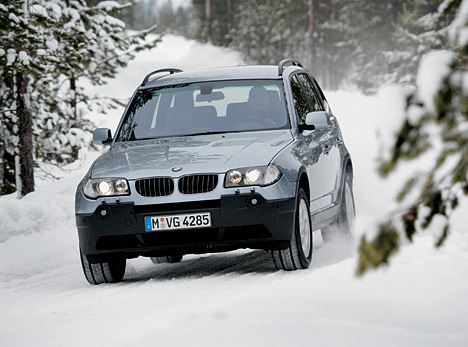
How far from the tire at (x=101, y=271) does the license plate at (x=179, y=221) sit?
790mm

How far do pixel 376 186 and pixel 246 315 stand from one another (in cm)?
960

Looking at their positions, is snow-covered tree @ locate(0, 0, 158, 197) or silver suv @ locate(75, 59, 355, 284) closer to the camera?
silver suv @ locate(75, 59, 355, 284)

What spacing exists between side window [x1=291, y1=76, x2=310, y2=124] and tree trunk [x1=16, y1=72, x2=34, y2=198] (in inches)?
248

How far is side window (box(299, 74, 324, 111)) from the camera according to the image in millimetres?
8789

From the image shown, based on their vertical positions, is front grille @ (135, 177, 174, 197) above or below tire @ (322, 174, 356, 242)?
above

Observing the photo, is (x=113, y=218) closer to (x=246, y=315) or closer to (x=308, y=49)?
(x=246, y=315)

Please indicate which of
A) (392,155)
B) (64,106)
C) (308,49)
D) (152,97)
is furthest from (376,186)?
(308,49)

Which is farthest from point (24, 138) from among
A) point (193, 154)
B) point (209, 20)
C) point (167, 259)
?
point (209, 20)

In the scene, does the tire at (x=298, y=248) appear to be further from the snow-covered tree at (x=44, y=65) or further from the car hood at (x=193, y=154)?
the snow-covered tree at (x=44, y=65)

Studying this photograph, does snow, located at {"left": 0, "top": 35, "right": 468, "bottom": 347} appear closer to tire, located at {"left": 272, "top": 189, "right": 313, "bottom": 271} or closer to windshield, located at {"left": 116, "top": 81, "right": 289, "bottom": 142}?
tire, located at {"left": 272, "top": 189, "right": 313, "bottom": 271}

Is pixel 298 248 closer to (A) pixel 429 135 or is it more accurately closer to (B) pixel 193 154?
(B) pixel 193 154

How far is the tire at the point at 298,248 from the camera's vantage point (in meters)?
6.67

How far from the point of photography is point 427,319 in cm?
446

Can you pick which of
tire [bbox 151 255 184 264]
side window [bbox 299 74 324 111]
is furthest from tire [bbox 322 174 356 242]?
tire [bbox 151 255 184 264]
